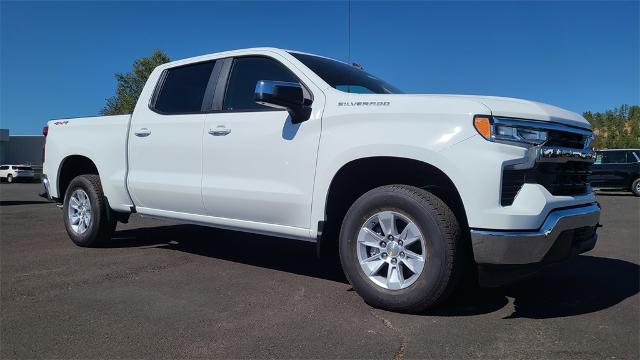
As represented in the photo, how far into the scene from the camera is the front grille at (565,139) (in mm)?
3453

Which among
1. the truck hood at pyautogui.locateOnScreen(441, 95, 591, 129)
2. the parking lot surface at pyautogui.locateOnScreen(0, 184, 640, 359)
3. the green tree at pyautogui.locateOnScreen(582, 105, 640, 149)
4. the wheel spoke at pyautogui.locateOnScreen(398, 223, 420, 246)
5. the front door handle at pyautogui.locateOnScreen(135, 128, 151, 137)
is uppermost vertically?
the green tree at pyautogui.locateOnScreen(582, 105, 640, 149)

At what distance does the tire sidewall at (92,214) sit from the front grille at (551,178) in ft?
14.9

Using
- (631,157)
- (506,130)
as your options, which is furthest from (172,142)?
(631,157)

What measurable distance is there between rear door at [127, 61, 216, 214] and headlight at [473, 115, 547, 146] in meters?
2.63

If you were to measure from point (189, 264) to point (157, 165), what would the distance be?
1.05 metres

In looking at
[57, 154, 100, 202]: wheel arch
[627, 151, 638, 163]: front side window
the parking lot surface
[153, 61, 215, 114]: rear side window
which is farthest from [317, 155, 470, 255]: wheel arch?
[627, 151, 638, 163]: front side window

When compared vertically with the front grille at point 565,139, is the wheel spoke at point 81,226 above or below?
below

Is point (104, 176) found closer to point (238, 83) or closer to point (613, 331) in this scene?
point (238, 83)

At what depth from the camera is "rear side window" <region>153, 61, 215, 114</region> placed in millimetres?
5148

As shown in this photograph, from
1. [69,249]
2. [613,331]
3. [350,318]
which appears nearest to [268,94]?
[350,318]

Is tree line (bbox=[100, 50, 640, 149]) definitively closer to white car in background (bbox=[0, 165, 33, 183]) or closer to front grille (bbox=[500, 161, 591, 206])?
white car in background (bbox=[0, 165, 33, 183])

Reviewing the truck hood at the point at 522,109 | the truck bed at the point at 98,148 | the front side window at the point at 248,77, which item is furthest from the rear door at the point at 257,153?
the truck bed at the point at 98,148

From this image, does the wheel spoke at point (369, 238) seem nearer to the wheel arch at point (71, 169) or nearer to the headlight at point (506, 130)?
the headlight at point (506, 130)

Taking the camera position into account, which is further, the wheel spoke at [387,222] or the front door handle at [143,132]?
the front door handle at [143,132]
